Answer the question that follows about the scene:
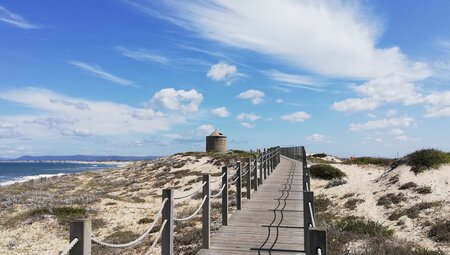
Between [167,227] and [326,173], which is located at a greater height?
[326,173]

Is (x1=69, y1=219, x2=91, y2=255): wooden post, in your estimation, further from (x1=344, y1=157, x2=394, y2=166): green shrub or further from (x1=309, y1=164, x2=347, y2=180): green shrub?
(x1=344, y1=157, x2=394, y2=166): green shrub

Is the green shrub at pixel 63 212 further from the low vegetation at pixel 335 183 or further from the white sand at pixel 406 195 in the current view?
the low vegetation at pixel 335 183

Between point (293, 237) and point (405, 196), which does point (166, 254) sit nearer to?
point (293, 237)

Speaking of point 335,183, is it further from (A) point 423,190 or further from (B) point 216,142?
(B) point 216,142

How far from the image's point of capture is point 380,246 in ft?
35.1

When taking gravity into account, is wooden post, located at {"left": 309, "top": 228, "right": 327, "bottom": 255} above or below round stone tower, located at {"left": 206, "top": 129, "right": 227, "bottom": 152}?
below

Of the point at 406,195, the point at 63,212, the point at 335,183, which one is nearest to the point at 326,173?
the point at 335,183

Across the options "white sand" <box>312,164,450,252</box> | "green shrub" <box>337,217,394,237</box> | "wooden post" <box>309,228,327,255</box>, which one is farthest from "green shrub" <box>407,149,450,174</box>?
"wooden post" <box>309,228,327,255</box>

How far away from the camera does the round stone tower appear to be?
68688 millimetres

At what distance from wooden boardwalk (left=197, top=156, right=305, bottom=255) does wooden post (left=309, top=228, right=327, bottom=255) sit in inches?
143

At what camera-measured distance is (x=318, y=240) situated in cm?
489

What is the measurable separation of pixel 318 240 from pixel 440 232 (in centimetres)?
1012

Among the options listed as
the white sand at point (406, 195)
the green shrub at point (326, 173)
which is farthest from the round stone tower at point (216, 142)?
the white sand at point (406, 195)

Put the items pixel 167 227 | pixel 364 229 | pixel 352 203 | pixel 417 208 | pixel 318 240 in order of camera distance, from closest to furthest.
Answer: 1. pixel 318 240
2. pixel 167 227
3. pixel 364 229
4. pixel 417 208
5. pixel 352 203
